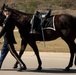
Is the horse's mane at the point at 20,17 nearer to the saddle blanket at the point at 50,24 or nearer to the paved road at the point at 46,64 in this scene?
the saddle blanket at the point at 50,24

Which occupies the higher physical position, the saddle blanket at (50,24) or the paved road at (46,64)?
the saddle blanket at (50,24)

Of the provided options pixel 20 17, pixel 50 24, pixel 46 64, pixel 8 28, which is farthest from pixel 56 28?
pixel 46 64

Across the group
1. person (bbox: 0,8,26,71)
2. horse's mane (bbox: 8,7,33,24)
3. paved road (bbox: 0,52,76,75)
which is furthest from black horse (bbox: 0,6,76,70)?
paved road (bbox: 0,52,76,75)

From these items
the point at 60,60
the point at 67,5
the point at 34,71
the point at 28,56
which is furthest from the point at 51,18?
the point at 67,5

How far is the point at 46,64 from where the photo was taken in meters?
13.1

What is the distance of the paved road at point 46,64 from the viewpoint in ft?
36.4

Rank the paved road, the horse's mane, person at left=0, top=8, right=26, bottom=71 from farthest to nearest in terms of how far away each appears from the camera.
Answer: the horse's mane, the paved road, person at left=0, top=8, right=26, bottom=71

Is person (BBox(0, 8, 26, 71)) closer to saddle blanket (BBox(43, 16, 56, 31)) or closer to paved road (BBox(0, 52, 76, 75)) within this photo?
paved road (BBox(0, 52, 76, 75))

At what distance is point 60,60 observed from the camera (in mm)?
14109

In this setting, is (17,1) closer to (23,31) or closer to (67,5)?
(67,5)

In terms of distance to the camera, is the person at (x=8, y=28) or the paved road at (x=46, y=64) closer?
the person at (x=8, y=28)

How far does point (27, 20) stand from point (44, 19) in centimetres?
53

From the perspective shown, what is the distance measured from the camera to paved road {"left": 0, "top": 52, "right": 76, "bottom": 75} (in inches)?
436

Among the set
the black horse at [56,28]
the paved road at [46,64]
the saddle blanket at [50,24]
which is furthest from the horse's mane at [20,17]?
the paved road at [46,64]
